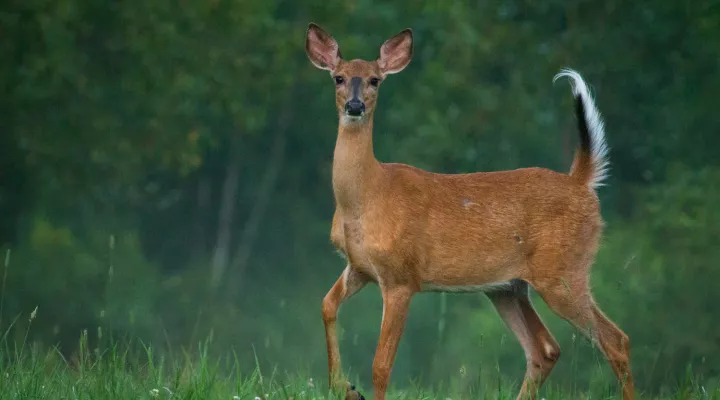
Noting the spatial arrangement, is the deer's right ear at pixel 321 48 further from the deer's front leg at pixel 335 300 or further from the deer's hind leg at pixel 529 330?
the deer's hind leg at pixel 529 330

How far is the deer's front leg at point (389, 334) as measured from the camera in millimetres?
6551

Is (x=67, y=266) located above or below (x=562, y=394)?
below

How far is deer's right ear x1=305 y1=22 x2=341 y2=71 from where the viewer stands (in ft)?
23.8

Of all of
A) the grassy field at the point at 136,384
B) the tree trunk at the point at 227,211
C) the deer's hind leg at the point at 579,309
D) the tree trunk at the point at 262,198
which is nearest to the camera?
the grassy field at the point at 136,384

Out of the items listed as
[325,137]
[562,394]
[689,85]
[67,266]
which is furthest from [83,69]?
[562,394]

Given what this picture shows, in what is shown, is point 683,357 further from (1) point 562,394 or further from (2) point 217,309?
(1) point 562,394

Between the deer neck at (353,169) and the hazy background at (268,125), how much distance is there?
10364 mm

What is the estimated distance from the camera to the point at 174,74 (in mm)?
19156

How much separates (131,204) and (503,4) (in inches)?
247

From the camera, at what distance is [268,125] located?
→ 21531 millimetres

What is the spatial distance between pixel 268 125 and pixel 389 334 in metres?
15.1

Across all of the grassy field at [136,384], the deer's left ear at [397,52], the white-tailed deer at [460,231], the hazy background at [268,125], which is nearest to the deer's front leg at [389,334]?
the white-tailed deer at [460,231]

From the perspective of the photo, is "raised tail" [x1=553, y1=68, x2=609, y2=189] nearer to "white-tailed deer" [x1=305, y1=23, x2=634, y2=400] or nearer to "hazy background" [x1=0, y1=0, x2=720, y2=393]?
"white-tailed deer" [x1=305, y1=23, x2=634, y2=400]

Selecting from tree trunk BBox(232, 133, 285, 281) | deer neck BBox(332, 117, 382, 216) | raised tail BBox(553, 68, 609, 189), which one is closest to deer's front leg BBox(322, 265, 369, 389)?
deer neck BBox(332, 117, 382, 216)
